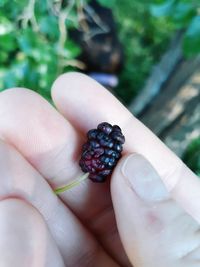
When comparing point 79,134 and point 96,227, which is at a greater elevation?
point 79,134

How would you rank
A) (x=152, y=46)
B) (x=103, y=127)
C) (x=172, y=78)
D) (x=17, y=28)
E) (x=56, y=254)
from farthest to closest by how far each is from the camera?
1. (x=152, y=46)
2. (x=172, y=78)
3. (x=17, y=28)
4. (x=103, y=127)
5. (x=56, y=254)

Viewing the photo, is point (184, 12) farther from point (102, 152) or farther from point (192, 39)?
point (102, 152)

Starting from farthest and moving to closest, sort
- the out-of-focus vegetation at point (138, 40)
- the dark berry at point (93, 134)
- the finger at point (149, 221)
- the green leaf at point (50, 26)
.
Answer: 1. the out-of-focus vegetation at point (138, 40)
2. the green leaf at point (50, 26)
3. the dark berry at point (93, 134)
4. the finger at point (149, 221)

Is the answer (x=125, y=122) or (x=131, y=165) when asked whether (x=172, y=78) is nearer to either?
(x=125, y=122)

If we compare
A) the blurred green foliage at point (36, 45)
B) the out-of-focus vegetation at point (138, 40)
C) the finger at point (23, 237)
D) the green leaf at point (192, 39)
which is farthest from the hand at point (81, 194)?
the out-of-focus vegetation at point (138, 40)

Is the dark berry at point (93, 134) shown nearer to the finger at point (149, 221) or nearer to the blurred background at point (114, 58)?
the finger at point (149, 221)

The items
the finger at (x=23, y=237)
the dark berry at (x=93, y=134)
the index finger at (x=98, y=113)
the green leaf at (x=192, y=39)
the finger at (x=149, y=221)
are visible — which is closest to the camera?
the finger at (x=23, y=237)

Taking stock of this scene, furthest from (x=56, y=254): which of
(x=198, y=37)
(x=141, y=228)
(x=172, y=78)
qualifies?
(x=172, y=78)
